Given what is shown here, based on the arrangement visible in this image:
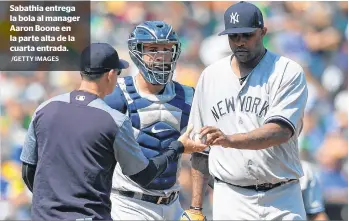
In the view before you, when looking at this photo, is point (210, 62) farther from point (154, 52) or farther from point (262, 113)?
point (262, 113)

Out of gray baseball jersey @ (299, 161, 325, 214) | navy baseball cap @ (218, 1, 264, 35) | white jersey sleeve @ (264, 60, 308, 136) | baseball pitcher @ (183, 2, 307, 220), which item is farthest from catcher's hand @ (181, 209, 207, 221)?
gray baseball jersey @ (299, 161, 325, 214)

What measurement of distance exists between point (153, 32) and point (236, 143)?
1207 millimetres

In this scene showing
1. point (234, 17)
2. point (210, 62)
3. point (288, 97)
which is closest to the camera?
point (288, 97)

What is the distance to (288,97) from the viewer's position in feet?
14.9

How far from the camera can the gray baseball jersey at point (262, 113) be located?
4.55 meters

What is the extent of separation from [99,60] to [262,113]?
3.60 feet

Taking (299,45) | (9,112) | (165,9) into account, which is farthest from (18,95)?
(299,45)

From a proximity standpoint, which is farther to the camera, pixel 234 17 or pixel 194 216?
pixel 194 216

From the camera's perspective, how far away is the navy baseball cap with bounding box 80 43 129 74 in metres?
4.04

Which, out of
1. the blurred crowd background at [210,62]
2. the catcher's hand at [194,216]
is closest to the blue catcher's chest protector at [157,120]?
the catcher's hand at [194,216]

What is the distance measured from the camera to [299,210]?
470 centimetres

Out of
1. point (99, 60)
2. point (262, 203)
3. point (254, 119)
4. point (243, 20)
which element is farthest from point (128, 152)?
point (243, 20)

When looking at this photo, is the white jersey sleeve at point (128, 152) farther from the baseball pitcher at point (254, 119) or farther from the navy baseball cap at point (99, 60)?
the baseball pitcher at point (254, 119)

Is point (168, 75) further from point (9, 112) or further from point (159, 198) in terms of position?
point (9, 112)
